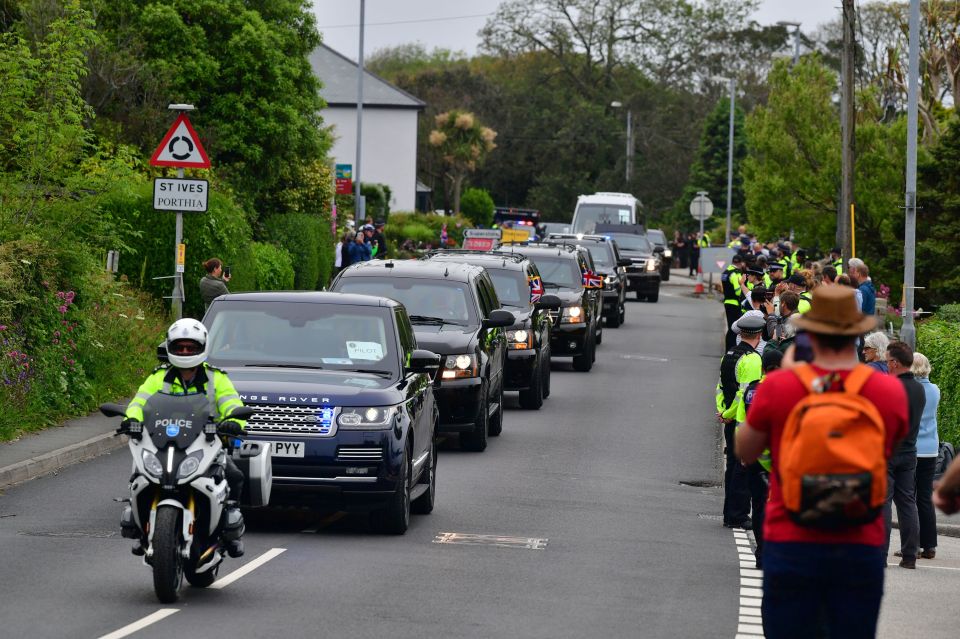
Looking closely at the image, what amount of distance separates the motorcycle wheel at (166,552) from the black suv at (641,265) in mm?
38701

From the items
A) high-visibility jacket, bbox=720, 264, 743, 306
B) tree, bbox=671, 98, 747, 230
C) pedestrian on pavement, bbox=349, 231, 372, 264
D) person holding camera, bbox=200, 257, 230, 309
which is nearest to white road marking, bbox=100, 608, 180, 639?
person holding camera, bbox=200, 257, 230, 309

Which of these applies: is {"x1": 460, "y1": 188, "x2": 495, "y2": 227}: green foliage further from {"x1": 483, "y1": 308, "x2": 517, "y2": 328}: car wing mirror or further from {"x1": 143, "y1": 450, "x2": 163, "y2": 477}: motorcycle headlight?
{"x1": 143, "y1": 450, "x2": 163, "y2": 477}: motorcycle headlight

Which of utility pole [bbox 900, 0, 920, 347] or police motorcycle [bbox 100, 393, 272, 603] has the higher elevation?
utility pole [bbox 900, 0, 920, 347]

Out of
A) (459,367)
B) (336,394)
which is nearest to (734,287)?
(459,367)

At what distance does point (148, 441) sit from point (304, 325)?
392cm

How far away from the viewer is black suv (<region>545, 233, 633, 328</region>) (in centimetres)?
3700

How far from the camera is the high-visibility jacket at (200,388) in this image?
9.76 m

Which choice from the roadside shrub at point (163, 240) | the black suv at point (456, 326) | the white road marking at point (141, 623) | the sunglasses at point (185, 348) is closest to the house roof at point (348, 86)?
the roadside shrub at point (163, 240)

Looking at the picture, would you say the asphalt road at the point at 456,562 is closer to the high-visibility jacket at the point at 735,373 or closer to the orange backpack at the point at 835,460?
the high-visibility jacket at the point at 735,373

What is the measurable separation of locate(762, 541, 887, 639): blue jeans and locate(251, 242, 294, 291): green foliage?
25537mm

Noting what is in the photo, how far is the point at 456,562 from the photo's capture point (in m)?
11.5

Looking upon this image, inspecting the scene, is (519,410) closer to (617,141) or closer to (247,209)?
(247,209)

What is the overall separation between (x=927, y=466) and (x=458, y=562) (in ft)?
12.7

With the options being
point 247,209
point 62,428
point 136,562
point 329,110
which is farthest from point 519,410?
point 329,110
